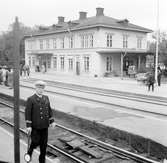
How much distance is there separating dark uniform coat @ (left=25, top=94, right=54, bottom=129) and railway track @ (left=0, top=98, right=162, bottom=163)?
1749mm

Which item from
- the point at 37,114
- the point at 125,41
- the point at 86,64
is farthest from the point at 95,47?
the point at 37,114

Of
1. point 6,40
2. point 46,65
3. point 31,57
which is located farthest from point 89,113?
point 6,40

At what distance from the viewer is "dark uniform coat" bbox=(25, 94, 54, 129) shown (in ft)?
20.6

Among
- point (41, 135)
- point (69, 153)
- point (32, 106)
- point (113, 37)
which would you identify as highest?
point (113, 37)

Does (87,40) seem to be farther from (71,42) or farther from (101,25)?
(71,42)

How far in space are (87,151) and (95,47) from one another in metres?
32.3

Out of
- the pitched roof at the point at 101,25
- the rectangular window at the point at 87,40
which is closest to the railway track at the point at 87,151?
the pitched roof at the point at 101,25

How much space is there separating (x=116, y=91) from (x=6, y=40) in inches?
2269

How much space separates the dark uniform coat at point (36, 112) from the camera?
248 inches

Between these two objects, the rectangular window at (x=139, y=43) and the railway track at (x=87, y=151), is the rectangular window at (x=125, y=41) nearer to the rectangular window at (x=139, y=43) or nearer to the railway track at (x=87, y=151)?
the rectangular window at (x=139, y=43)

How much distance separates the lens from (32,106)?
6309mm

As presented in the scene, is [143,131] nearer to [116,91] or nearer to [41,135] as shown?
[41,135]

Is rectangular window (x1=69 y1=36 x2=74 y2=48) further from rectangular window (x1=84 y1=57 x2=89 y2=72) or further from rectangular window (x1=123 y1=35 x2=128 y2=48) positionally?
rectangular window (x1=123 y1=35 x2=128 y2=48)

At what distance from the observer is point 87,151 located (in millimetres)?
8023
